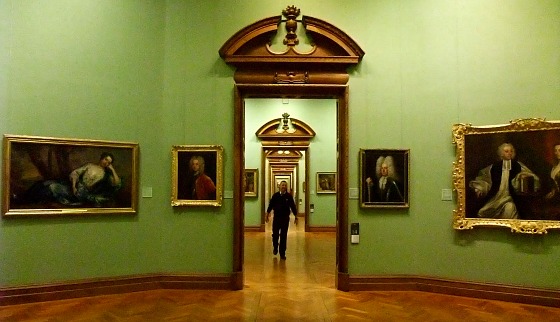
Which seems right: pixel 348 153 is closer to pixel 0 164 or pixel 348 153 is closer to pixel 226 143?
pixel 226 143

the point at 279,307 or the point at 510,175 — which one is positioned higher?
the point at 510,175

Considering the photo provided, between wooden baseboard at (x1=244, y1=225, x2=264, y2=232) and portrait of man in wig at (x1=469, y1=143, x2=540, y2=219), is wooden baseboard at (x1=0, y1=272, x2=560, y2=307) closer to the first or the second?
portrait of man in wig at (x1=469, y1=143, x2=540, y2=219)

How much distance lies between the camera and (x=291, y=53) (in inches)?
280

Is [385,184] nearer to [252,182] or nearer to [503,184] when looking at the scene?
[503,184]

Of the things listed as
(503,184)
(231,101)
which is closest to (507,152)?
(503,184)

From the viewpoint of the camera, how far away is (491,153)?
6.68m

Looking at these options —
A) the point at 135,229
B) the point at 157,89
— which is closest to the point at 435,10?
the point at 157,89

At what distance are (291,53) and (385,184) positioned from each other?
2.77m

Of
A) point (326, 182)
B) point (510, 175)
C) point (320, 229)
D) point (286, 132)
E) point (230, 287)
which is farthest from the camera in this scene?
point (320, 229)

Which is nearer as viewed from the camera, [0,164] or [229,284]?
[0,164]

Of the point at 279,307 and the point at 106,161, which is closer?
the point at 279,307

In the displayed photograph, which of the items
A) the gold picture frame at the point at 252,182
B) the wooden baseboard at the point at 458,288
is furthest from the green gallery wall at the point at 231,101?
the gold picture frame at the point at 252,182

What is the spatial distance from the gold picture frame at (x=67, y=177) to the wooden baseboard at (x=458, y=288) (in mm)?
4161

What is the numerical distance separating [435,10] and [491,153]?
2602 millimetres
